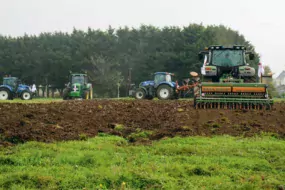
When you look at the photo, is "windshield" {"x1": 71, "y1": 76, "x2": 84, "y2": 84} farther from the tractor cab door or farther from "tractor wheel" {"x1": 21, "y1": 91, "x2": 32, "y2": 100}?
the tractor cab door

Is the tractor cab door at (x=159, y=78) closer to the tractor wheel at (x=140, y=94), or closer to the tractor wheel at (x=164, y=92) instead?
the tractor wheel at (x=140, y=94)

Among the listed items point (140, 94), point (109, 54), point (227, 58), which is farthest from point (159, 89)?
point (109, 54)

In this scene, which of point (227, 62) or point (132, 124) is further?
point (227, 62)

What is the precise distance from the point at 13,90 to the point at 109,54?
24835mm

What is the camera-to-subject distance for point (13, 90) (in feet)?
105

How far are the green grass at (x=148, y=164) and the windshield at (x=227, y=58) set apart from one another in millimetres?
9713

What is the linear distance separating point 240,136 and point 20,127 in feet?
17.0

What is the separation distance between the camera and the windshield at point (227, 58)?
17500mm

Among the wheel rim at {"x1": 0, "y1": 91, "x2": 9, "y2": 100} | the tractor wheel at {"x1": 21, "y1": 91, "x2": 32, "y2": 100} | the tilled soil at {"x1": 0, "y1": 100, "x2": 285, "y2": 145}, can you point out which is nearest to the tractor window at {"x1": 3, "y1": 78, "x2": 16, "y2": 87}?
the tractor wheel at {"x1": 21, "y1": 91, "x2": 32, "y2": 100}

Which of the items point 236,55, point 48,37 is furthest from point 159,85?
point 48,37

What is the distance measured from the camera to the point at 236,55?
57.8 feet

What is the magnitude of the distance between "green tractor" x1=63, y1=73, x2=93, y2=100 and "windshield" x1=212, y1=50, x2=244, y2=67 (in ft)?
50.2

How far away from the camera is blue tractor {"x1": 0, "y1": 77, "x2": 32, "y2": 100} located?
31.2 m

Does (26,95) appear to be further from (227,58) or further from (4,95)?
(227,58)
